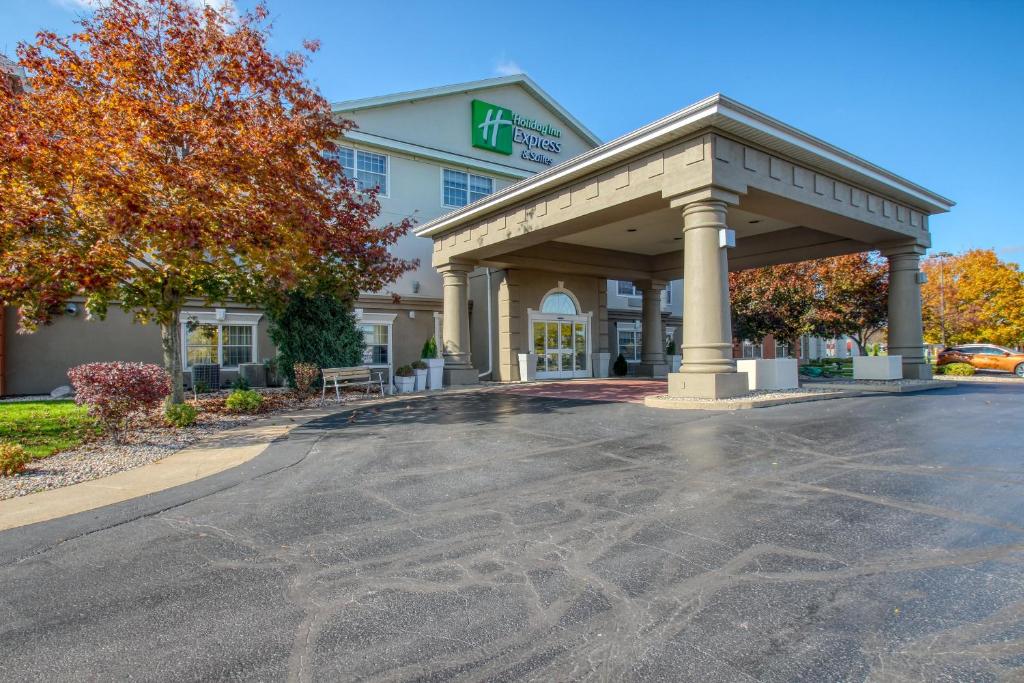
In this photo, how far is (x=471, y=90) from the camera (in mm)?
21672

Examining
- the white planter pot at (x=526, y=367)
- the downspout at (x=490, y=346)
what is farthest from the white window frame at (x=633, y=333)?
the downspout at (x=490, y=346)

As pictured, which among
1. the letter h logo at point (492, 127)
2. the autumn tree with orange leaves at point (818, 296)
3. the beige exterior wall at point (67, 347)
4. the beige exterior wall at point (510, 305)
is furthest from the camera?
the autumn tree with orange leaves at point (818, 296)

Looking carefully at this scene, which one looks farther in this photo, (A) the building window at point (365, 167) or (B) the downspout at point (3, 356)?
(A) the building window at point (365, 167)

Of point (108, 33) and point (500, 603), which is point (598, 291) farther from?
point (500, 603)

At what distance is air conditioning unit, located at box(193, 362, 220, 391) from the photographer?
1627 centimetres

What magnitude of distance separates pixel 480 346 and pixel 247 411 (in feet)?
34.3

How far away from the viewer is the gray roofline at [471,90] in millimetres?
18672

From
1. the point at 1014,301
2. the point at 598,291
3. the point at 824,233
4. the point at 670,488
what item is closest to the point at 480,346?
the point at 598,291

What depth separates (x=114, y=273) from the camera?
9.97 metres

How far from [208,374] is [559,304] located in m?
12.5

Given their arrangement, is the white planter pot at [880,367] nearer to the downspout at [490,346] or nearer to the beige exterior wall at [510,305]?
the beige exterior wall at [510,305]

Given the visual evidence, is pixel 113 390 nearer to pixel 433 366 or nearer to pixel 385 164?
pixel 433 366

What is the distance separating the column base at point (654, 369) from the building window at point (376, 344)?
35.7ft

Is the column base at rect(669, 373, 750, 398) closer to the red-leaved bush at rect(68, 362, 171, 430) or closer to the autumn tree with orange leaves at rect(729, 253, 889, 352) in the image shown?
the red-leaved bush at rect(68, 362, 171, 430)
